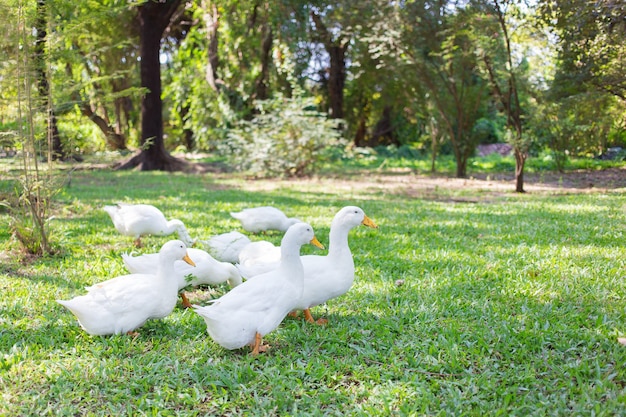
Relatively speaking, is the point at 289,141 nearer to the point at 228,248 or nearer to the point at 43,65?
the point at 43,65

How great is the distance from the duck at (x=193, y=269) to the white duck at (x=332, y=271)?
718 millimetres

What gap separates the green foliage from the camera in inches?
544

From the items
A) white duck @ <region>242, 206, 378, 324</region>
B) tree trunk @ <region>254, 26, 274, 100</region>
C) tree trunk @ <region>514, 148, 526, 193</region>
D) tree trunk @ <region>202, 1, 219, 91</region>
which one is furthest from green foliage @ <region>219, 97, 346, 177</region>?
white duck @ <region>242, 206, 378, 324</region>

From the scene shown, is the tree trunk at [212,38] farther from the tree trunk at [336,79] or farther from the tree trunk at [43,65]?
the tree trunk at [43,65]

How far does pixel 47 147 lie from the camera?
5.69 meters

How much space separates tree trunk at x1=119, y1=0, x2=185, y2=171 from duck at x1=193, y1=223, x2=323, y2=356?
530 inches

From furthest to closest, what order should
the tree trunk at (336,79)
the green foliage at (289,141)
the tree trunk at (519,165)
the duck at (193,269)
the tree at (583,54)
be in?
the tree trunk at (336,79) → the green foliage at (289,141) → the tree trunk at (519,165) → the tree at (583,54) → the duck at (193,269)

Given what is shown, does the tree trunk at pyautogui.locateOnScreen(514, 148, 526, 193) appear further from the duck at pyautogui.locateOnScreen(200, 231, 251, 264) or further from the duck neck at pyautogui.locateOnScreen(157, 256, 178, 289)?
the duck neck at pyautogui.locateOnScreen(157, 256, 178, 289)

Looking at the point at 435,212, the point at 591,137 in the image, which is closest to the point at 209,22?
the point at 591,137

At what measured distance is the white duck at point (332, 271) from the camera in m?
3.59

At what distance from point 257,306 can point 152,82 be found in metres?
14.5

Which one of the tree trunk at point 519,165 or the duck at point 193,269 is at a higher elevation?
the tree trunk at point 519,165

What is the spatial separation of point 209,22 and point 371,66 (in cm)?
565

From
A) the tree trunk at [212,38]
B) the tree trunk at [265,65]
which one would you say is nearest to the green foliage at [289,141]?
the tree trunk at [265,65]
